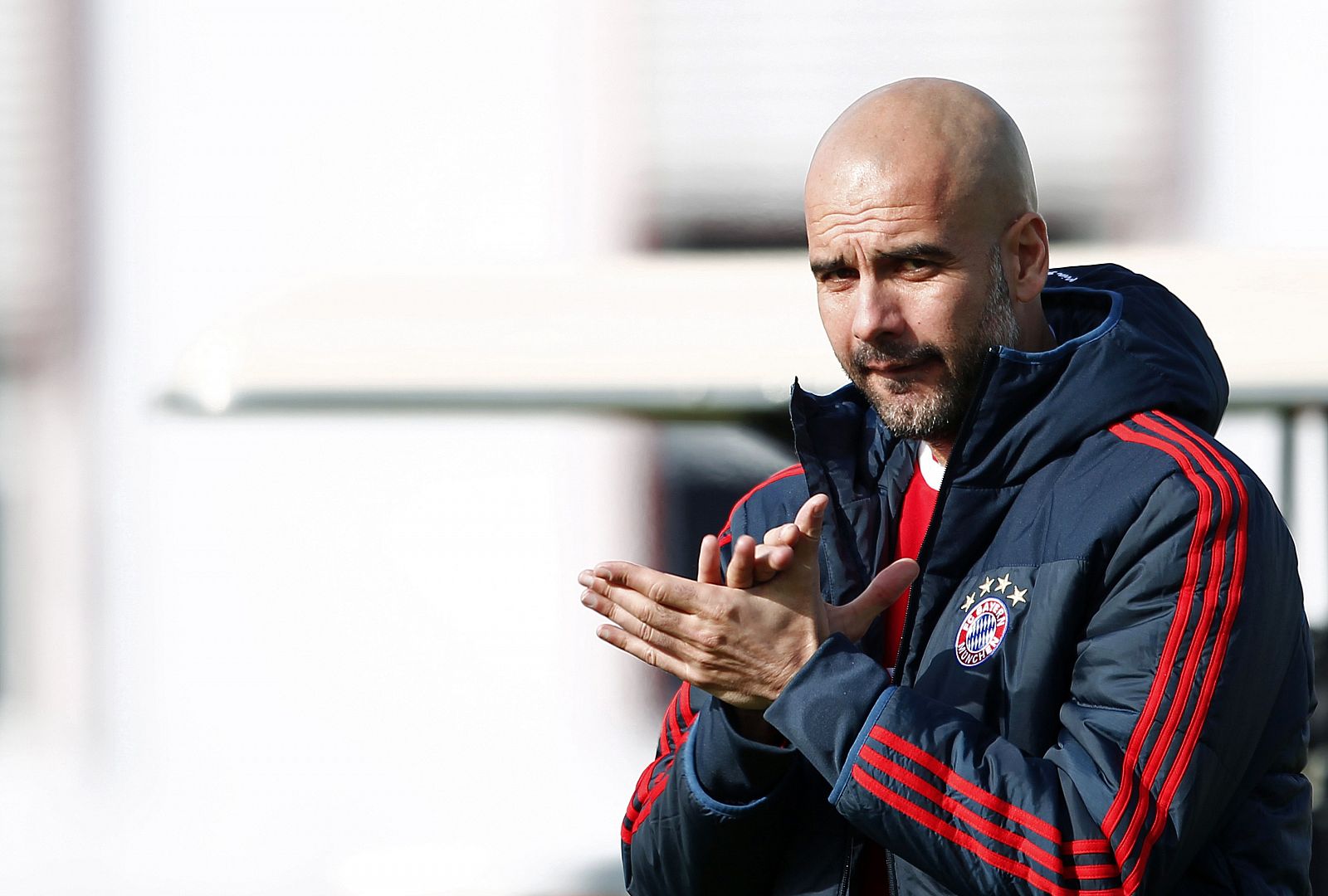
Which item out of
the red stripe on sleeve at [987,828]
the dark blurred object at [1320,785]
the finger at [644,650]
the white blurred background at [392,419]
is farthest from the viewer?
the white blurred background at [392,419]

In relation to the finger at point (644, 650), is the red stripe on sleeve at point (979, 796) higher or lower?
lower

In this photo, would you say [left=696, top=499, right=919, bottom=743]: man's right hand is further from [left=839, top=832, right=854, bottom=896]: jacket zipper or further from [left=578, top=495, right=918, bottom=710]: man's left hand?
[left=839, top=832, right=854, bottom=896]: jacket zipper

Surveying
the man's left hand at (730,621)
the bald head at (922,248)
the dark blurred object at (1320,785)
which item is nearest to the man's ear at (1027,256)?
the bald head at (922,248)

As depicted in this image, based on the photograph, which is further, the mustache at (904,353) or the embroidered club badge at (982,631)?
the mustache at (904,353)

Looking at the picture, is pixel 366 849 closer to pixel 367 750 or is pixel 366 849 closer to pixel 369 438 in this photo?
pixel 367 750

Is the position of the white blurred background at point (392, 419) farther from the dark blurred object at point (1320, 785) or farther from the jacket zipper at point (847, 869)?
the jacket zipper at point (847, 869)

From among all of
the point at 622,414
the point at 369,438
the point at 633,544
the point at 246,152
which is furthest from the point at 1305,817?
the point at 246,152

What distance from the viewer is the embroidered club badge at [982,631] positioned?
124 cm

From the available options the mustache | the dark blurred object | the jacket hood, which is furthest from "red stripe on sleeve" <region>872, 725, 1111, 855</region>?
the dark blurred object

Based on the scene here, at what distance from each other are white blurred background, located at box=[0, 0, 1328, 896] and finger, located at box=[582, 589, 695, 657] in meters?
2.44

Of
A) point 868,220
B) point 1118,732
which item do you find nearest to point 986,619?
point 1118,732

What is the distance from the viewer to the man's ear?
142 cm

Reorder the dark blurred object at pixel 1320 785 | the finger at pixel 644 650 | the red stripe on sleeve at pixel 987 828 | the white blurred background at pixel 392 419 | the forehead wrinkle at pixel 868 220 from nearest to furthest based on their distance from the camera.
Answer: the red stripe on sleeve at pixel 987 828 < the finger at pixel 644 650 < the forehead wrinkle at pixel 868 220 < the dark blurred object at pixel 1320 785 < the white blurred background at pixel 392 419

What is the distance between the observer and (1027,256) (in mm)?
1436
